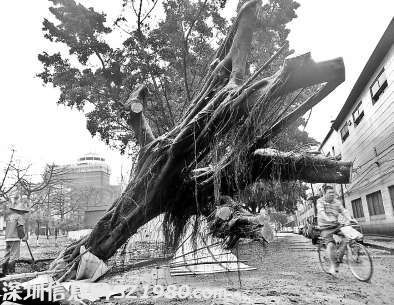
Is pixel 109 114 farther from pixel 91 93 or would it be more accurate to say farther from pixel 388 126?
pixel 388 126

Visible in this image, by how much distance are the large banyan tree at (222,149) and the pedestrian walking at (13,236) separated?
256 centimetres

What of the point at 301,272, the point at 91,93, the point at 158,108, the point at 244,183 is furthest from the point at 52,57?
Answer: the point at 301,272

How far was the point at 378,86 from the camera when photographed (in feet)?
55.4

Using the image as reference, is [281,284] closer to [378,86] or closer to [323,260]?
[323,260]

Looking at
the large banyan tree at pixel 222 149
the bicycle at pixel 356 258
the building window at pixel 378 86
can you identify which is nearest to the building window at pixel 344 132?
the building window at pixel 378 86

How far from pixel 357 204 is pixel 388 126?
1048 cm

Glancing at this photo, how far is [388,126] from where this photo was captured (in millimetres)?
15062

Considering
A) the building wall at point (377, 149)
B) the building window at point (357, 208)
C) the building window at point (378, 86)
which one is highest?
the building window at point (378, 86)

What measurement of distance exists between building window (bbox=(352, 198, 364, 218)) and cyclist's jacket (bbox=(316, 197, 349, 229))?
16824mm

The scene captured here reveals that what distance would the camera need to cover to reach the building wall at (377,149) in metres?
15.0

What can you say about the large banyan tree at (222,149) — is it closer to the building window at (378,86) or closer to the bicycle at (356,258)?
the bicycle at (356,258)

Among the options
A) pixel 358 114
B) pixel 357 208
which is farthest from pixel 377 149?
pixel 357 208

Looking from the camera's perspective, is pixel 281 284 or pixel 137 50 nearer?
pixel 281 284

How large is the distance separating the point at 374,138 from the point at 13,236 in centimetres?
1638
